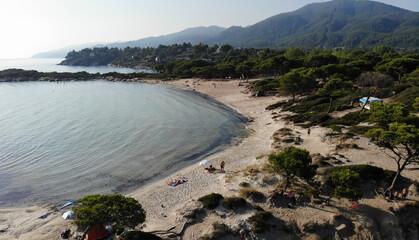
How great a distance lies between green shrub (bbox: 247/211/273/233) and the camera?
15.1m

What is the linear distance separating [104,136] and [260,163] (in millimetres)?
28339

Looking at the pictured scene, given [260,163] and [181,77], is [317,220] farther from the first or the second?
[181,77]

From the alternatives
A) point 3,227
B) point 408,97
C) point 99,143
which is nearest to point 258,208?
point 3,227

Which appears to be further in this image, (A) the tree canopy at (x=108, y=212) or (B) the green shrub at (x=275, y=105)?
(B) the green shrub at (x=275, y=105)

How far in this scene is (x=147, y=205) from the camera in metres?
20.6

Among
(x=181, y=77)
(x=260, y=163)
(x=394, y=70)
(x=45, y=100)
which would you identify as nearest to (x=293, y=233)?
(x=260, y=163)

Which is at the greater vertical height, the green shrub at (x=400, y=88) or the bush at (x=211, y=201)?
the green shrub at (x=400, y=88)

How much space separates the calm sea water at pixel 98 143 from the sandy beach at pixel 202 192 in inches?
112

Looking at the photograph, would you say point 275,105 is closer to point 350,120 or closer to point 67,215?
point 350,120

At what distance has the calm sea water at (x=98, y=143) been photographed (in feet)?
83.6

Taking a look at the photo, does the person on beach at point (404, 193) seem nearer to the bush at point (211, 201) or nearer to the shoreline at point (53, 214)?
the bush at point (211, 201)

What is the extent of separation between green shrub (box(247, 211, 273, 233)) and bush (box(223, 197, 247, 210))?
5.13 ft

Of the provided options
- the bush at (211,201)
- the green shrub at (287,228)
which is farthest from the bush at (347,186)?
the bush at (211,201)

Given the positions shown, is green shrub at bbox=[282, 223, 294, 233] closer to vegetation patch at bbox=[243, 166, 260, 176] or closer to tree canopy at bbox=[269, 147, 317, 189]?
tree canopy at bbox=[269, 147, 317, 189]
